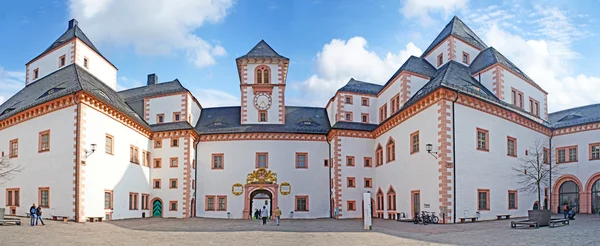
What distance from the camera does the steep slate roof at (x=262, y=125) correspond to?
48125 millimetres

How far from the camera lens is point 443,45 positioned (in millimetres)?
45812

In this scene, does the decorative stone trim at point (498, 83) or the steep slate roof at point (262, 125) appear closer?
the decorative stone trim at point (498, 83)

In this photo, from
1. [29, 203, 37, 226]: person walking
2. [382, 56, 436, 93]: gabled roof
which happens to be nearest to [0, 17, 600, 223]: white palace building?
[382, 56, 436, 93]: gabled roof

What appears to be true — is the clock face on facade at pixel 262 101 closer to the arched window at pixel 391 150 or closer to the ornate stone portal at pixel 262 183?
the ornate stone portal at pixel 262 183

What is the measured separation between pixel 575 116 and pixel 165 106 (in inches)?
1424

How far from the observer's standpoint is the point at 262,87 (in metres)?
49.8

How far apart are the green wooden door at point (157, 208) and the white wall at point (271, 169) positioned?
332 cm

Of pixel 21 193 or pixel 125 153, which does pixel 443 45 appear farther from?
pixel 21 193

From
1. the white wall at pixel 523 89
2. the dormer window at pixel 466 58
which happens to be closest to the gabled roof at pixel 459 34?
the dormer window at pixel 466 58

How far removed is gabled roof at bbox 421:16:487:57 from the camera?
150 ft

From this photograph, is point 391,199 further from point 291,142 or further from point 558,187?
point 558,187

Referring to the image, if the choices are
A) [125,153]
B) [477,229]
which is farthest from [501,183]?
[125,153]

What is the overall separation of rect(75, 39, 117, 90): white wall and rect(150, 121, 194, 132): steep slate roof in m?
6.18

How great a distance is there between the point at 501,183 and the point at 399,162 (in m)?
7.58
